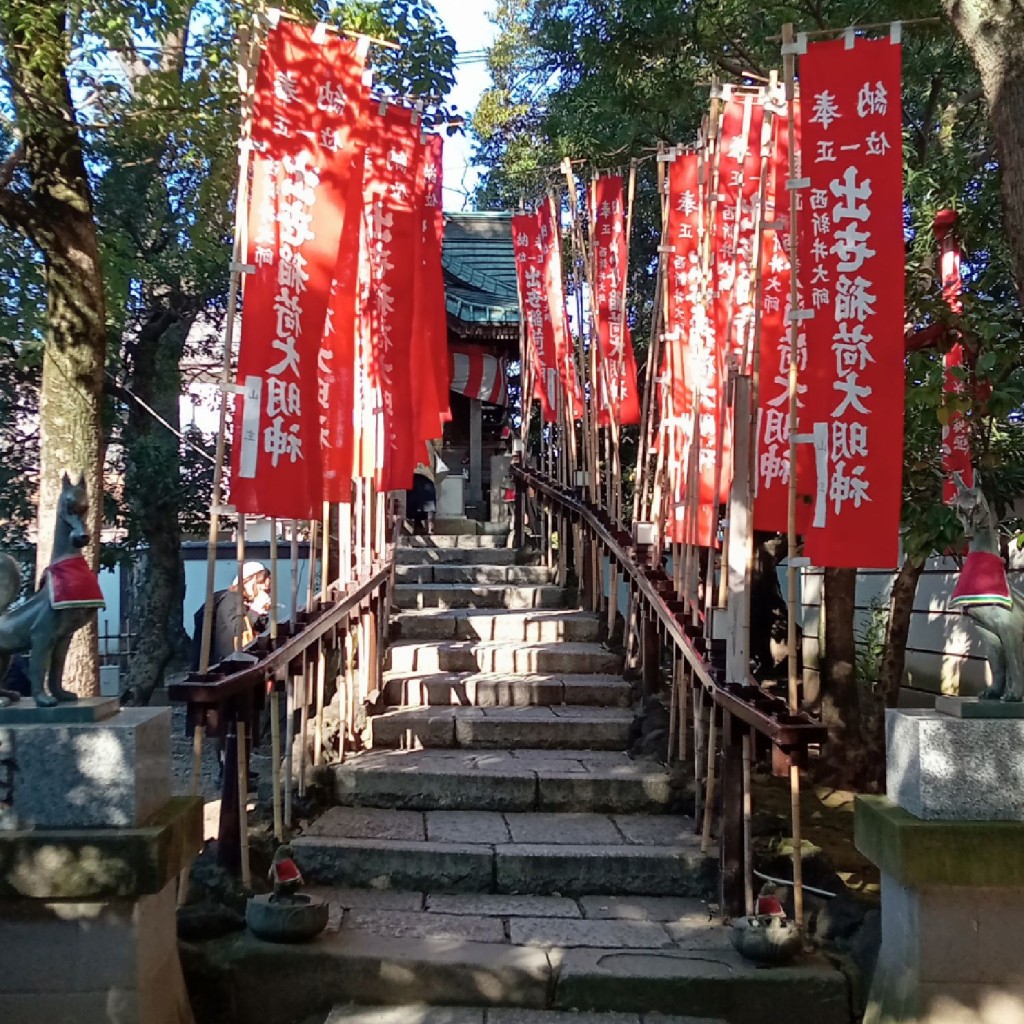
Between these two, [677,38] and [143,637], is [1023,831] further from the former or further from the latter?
[143,637]

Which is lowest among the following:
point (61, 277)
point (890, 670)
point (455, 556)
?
point (890, 670)

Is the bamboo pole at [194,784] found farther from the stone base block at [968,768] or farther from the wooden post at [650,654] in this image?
the wooden post at [650,654]

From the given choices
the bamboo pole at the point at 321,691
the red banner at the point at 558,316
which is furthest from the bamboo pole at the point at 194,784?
the red banner at the point at 558,316

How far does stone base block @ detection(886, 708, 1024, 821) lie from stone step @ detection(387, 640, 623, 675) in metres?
4.57

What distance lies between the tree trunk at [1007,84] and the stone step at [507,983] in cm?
320

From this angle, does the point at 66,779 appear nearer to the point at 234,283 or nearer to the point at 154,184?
the point at 234,283

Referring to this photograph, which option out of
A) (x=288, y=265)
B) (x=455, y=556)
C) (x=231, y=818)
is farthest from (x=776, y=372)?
(x=455, y=556)

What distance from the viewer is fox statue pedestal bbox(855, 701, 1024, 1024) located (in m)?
3.62

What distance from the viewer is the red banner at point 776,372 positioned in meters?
5.43

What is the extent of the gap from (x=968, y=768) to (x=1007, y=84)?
9.48 feet

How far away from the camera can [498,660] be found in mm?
8266

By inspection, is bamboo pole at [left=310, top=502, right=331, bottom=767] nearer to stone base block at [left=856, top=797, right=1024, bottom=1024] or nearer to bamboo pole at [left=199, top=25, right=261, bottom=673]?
bamboo pole at [left=199, top=25, right=261, bottom=673]

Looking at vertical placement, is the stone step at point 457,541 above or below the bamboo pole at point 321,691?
above

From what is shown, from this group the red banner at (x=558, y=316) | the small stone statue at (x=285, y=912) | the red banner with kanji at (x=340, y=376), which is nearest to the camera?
the small stone statue at (x=285, y=912)
